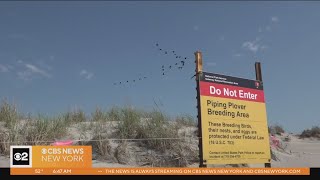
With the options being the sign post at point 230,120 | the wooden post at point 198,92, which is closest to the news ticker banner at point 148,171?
the wooden post at point 198,92

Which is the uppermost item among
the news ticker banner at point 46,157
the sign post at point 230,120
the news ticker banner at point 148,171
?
the sign post at point 230,120

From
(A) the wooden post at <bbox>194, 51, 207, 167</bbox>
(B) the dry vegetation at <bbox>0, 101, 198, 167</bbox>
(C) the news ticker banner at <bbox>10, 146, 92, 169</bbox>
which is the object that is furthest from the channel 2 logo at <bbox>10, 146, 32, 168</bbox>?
(A) the wooden post at <bbox>194, 51, 207, 167</bbox>

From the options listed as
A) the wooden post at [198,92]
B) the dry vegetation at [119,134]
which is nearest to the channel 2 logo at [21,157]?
the dry vegetation at [119,134]

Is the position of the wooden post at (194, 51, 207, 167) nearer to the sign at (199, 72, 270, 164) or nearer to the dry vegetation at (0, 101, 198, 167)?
the sign at (199, 72, 270, 164)

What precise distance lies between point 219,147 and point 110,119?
5495 mm

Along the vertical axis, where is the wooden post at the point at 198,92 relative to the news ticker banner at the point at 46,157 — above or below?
above

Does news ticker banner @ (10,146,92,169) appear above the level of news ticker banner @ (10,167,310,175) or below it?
above

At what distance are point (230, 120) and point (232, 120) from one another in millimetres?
68

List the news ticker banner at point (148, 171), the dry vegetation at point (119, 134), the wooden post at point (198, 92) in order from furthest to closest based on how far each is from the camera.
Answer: the dry vegetation at point (119, 134)
the wooden post at point (198, 92)
the news ticker banner at point (148, 171)

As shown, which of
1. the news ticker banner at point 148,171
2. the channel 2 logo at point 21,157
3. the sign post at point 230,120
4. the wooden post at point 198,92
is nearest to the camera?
the news ticker banner at point 148,171

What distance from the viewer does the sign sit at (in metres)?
11.4

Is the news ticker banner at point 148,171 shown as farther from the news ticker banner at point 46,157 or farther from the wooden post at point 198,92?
the wooden post at point 198,92

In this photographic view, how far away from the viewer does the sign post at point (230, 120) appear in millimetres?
11359

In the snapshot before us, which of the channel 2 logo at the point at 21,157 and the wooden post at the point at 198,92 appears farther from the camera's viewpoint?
the wooden post at the point at 198,92
